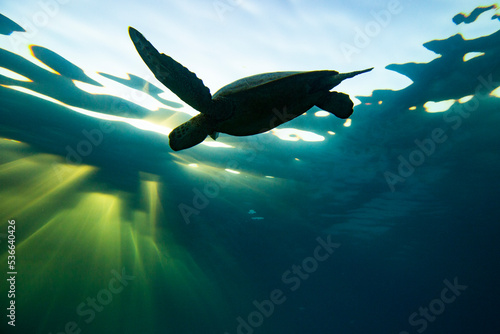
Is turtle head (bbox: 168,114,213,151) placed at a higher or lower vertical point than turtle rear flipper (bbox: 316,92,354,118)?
lower

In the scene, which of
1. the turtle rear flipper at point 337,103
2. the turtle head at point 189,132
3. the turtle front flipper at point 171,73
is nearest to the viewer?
the turtle front flipper at point 171,73

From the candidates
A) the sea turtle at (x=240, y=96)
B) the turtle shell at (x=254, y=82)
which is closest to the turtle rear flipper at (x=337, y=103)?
the sea turtle at (x=240, y=96)

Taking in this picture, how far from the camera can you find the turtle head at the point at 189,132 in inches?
90.5

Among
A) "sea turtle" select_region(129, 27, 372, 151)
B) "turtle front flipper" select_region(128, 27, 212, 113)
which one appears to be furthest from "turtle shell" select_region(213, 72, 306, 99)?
"turtle front flipper" select_region(128, 27, 212, 113)

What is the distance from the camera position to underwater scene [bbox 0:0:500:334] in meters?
6.29

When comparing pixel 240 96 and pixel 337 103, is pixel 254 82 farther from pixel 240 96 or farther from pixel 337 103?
pixel 337 103

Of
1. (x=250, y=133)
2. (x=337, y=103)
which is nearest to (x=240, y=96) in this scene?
(x=250, y=133)

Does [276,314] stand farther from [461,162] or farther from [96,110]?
[96,110]

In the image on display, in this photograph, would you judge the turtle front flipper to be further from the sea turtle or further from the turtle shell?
the turtle shell

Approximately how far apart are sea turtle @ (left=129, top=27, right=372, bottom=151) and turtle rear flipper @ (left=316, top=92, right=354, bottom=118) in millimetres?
18

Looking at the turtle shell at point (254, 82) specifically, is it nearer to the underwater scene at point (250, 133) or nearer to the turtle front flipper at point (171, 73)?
the underwater scene at point (250, 133)

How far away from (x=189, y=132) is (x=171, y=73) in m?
0.64

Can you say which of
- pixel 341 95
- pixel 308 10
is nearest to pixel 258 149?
pixel 308 10

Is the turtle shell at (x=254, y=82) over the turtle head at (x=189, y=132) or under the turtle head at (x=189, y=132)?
over
